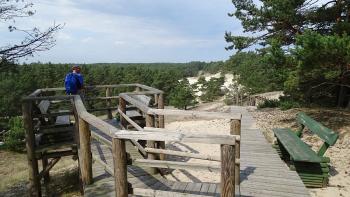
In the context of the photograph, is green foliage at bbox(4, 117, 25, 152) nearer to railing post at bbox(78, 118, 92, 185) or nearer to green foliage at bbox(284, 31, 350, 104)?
railing post at bbox(78, 118, 92, 185)

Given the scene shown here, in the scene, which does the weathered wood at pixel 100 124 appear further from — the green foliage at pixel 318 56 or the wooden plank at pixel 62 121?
the green foliage at pixel 318 56

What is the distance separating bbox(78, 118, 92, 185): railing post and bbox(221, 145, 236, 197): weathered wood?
229cm

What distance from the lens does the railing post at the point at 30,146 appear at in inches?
279

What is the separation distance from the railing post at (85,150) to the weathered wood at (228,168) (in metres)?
2.29

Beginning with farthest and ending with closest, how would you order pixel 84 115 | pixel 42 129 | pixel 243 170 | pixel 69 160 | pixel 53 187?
1. pixel 69 160
2. pixel 53 187
3. pixel 42 129
4. pixel 243 170
5. pixel 84 115

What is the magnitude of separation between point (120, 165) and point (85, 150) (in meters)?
1.63

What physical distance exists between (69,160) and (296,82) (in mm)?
10447

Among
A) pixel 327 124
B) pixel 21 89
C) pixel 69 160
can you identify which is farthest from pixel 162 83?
pixel 327 124

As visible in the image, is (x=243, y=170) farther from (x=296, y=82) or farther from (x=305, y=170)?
(x=296, y=82)

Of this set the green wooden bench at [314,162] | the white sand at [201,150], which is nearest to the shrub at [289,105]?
the white sand at [201,150]

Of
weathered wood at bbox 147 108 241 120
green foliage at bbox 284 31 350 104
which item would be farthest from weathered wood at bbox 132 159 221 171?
green foliage at bbox 284 31 350 104

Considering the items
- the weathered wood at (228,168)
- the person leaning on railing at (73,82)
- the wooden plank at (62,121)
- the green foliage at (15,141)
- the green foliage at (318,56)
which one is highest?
the green foliage at (318,56)

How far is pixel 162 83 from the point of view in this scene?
2739 inches

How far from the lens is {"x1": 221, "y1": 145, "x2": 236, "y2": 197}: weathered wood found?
11.4ft
